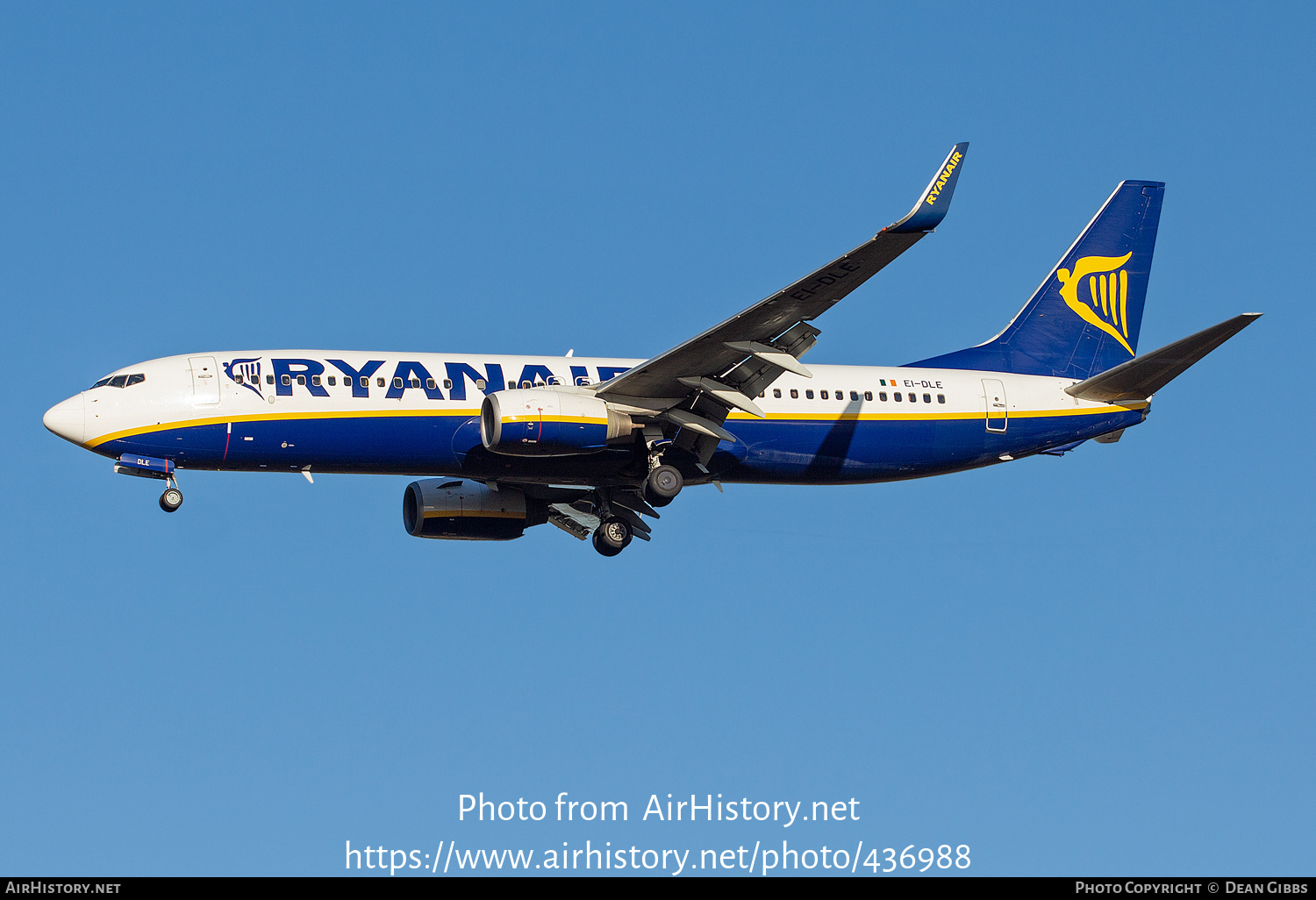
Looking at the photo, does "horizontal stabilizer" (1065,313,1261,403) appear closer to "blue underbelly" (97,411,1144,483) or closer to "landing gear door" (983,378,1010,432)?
"blue underbelly" (97,411,1144,483)

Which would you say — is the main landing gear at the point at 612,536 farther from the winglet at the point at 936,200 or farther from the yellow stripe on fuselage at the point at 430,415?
the winglet at the point at 936,200

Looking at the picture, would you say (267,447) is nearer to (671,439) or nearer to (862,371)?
(671,439)

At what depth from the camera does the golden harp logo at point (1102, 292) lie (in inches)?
1866

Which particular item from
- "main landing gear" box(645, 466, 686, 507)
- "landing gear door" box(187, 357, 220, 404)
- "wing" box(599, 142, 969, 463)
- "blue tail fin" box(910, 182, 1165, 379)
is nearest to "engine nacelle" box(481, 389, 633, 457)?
"wing" box(599, 142, 969, 463)

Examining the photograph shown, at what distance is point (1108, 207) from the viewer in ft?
158

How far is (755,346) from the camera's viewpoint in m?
36.9

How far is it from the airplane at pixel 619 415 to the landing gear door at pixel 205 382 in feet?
0.13

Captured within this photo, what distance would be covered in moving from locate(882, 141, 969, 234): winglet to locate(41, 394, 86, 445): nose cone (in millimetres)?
18626

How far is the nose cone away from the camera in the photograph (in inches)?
1503

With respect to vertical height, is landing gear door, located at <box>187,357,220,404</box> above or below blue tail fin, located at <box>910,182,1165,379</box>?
below

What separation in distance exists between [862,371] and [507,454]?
10.2 m

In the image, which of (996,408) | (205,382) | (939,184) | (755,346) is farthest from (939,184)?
(205,382)

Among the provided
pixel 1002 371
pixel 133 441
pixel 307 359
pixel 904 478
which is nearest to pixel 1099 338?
pixel 1002 371
